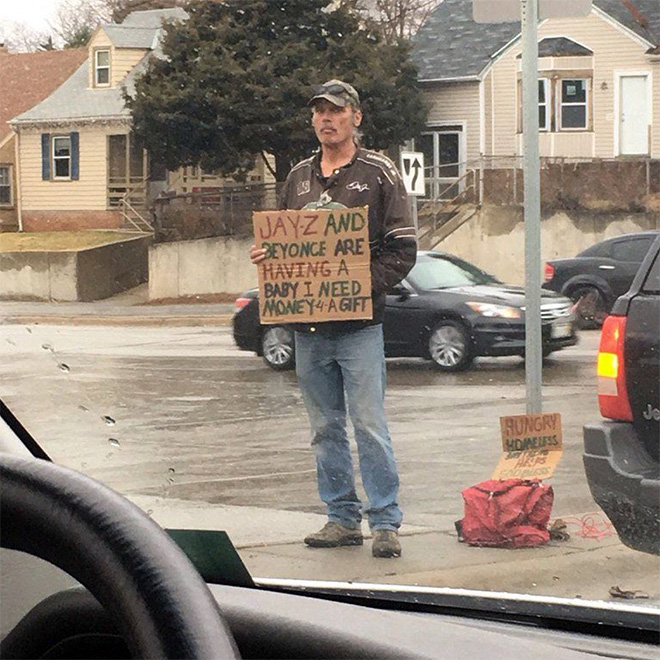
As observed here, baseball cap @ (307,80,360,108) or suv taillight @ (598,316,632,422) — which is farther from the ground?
baseball cap @ (307,80,360,108)

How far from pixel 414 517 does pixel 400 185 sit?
1.48 metres

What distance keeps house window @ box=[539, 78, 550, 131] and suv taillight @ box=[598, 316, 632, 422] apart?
0.84 metres

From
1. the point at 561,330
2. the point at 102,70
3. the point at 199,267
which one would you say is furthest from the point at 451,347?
the point at 102,70

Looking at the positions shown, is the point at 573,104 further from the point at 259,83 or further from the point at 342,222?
the point at 259,83

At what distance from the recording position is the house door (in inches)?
187

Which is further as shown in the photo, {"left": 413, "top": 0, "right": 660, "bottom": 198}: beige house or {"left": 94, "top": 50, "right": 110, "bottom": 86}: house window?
{"left": 413, "top": 0, "right": 660, "bottom": 198}: beige house

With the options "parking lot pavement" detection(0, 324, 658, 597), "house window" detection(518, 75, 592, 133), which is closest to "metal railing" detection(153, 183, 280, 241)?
"parking lot pavement" detection(0, 324, 658, 597)

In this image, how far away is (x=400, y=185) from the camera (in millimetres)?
4531

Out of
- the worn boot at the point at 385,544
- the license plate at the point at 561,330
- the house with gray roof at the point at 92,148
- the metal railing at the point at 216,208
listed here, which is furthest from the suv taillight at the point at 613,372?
the license plate at the point at 561,330

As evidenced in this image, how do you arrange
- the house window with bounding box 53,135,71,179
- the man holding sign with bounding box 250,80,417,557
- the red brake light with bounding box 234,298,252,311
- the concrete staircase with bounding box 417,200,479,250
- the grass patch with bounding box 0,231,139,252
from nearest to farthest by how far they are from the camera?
1. the grass patch with bounding box 0,231,139,252
2. the house window with bounding box 53,135,71,179
3. the man holding sign with bounding box 250,80,417,557
4. the concrete staircase with bounding box 417,200,479,250
5. the red brake light with bounding box 234,298,252,311

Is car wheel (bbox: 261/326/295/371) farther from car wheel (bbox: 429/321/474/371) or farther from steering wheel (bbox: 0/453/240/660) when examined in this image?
steering wheel (bbox: 0/453/240/660)

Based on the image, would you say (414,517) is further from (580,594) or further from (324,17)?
(324,17)

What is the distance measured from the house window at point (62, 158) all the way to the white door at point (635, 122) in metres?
1.63

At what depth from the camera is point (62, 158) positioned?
3.54 metres
